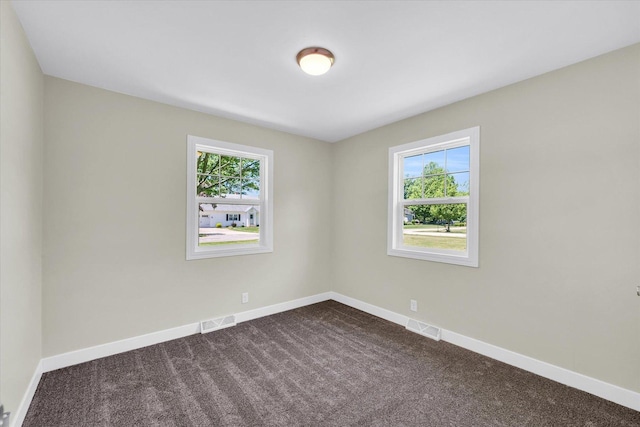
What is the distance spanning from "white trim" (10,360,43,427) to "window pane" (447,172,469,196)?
154 inches

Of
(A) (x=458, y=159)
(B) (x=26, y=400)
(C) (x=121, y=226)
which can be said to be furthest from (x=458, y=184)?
(B) (x=26, y=400)

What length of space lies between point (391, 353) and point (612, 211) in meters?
2.14

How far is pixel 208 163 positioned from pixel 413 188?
8.47 ft

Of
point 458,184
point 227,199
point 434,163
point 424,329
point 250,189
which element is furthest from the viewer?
point 250,189

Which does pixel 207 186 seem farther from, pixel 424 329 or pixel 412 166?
pixel 424 329

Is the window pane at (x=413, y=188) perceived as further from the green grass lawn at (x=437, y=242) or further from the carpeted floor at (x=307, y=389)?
the carpeted floor at (x=307, y=389)

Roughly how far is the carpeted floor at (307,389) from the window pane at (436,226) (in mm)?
1084

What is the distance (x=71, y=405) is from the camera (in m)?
1.96

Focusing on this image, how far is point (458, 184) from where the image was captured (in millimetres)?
3002

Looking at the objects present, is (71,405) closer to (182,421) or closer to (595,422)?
(182,421)

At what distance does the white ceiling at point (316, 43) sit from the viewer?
65.5 inches

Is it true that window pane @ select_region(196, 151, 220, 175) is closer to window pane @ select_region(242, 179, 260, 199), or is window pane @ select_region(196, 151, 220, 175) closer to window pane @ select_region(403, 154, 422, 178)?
window pane @ select_region(242, 179, 260, 199)

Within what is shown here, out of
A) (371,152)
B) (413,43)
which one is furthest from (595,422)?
(371,152)

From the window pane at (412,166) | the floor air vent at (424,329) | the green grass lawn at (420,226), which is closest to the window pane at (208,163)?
the window pane at (412,166)
